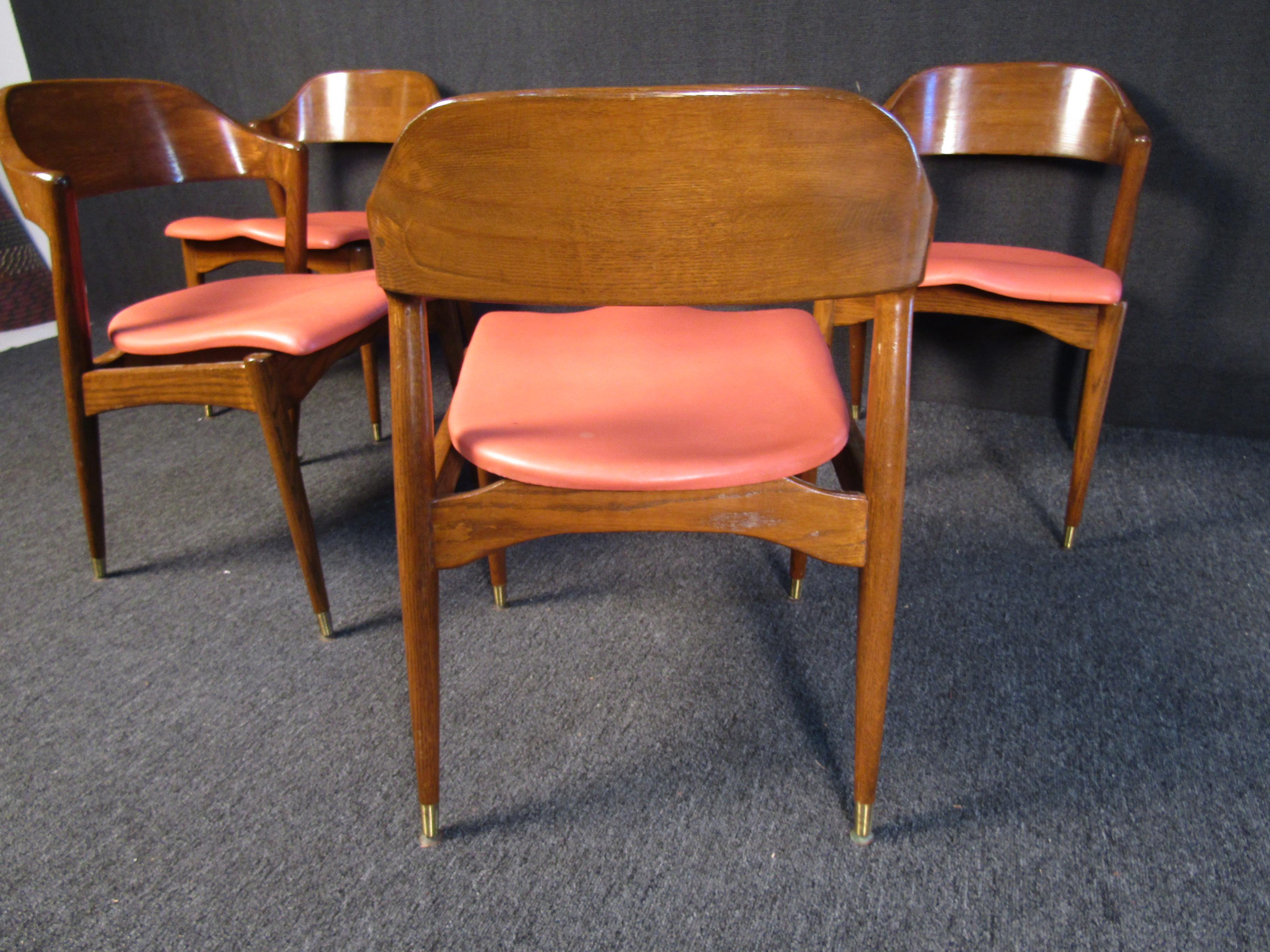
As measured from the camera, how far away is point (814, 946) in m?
0.83

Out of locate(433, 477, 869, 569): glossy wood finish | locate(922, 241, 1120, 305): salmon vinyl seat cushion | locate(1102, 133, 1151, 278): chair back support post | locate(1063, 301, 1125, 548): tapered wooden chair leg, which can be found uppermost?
locate(1102, 133, 1151, 278): chair back support post

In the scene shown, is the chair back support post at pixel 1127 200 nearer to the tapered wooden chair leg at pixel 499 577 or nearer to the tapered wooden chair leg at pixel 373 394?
the tapered wooden chair leg at pixel 499 577

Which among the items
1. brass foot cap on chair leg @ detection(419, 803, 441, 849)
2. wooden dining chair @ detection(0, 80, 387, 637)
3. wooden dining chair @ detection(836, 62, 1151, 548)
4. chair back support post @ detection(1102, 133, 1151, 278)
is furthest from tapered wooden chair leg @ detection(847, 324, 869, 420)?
brass foot cap on chair leg @ detection(419, 803, 441, 849)

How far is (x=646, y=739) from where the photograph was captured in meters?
1.08

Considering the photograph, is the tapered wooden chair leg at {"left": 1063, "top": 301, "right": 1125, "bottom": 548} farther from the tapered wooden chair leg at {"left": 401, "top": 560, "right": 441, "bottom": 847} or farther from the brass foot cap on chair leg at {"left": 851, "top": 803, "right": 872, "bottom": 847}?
the tapered wooden chair leg at {"left": 401, "top": 560, "right": 441, "bottom": 847}

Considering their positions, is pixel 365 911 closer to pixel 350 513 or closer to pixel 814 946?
pixel 814 946

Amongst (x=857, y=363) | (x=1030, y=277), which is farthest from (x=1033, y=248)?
(x=1030, y=277)

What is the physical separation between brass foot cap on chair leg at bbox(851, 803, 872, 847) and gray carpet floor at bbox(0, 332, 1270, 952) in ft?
0.08

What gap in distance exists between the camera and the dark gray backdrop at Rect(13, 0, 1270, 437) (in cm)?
167

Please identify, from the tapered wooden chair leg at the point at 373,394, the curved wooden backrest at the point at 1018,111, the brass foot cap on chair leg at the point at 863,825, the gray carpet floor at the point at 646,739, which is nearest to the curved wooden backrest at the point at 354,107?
the tapered wooden chair leg at the point at 373,394

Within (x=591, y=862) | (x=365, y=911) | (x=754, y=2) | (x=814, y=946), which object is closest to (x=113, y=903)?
(x=365, y=911)

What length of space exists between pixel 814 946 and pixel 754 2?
6.00 feet

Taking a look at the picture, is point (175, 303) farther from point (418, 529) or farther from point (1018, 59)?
point (1018, 59)

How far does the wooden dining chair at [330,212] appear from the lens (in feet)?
6.20
